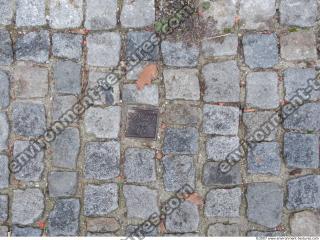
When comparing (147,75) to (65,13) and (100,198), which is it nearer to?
(65,13)

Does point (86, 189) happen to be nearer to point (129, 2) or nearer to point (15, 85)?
point (15, 85)

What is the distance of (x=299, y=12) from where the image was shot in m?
3.33

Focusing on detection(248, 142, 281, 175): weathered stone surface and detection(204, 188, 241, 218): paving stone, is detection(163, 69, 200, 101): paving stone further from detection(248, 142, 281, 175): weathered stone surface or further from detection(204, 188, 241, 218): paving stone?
detection(204, 188, 241, 218): paving stone

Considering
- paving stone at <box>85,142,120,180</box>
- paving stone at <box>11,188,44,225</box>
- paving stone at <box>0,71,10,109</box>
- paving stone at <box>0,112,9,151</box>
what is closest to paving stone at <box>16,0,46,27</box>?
paving stone at <box>0,71,10,109</box>

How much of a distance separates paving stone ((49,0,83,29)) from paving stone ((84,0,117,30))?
0.08 meters

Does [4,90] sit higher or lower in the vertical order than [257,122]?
higher

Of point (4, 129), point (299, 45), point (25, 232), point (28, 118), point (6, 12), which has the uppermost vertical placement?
point (6, 12)

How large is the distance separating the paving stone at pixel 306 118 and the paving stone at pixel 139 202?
5.01ft

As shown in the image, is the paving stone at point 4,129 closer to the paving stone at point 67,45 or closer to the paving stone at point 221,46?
the paving stone at point 67,45

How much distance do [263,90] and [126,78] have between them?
4.27ft

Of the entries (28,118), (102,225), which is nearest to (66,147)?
(28,118)

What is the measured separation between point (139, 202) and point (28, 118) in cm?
132

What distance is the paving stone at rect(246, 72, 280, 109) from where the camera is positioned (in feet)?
11.0

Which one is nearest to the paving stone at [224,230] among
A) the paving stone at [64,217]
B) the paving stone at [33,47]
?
the paving stone at [64,217]
